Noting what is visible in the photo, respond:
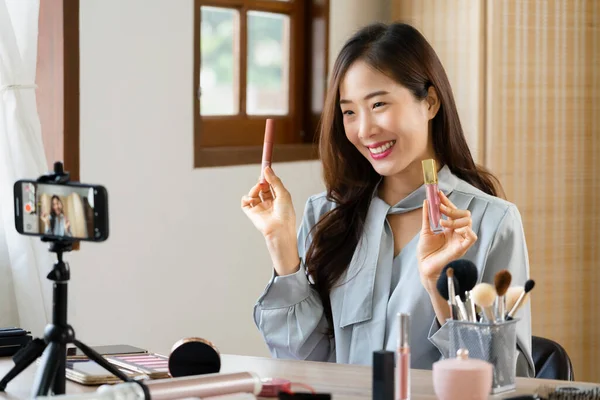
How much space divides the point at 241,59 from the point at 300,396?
2.41 meters

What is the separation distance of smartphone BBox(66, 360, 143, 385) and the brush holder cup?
54 centimetres

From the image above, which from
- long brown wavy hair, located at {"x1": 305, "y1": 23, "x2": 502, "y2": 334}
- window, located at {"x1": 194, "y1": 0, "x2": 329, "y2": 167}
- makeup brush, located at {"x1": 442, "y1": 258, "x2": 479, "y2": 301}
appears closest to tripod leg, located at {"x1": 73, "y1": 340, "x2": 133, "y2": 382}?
makeup brush, located at {"x1": 442, "y1": 258, "x2": 479, "y2": 301}

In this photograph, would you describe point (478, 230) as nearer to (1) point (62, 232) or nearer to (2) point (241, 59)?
(1) point (62, 232)

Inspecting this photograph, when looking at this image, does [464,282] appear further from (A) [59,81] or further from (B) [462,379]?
(A) [59,81]

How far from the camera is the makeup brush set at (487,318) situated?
1.53 m

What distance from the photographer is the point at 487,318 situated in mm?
1562

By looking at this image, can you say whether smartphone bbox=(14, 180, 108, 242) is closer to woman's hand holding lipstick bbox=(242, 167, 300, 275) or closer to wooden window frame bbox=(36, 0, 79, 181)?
woman's hand holding lipstick bbox=(242, 167, 300, 275)

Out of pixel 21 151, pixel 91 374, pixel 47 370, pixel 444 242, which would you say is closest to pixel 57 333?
pixel 47 370

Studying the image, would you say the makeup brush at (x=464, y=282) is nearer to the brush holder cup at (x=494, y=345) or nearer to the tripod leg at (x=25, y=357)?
the brush holder cup at (x=494, y=345)

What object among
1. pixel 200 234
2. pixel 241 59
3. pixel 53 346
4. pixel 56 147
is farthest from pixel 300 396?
pixel 241 59

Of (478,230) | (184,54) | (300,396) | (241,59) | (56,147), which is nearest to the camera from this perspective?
(300,396)

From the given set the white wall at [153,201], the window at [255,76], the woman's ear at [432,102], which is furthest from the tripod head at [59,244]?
the window at [255,76]

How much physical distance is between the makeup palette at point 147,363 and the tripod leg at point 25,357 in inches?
7.1

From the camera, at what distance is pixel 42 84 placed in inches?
115
